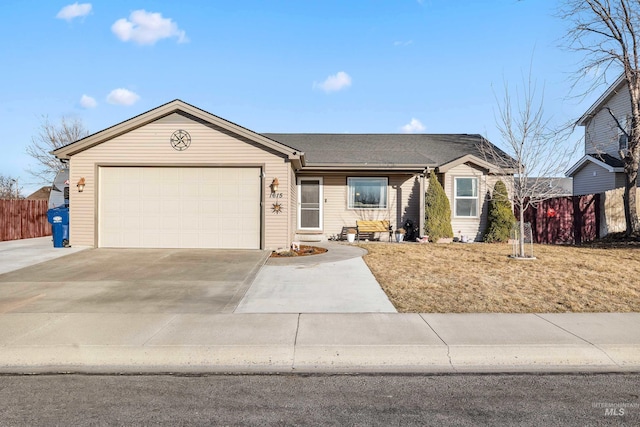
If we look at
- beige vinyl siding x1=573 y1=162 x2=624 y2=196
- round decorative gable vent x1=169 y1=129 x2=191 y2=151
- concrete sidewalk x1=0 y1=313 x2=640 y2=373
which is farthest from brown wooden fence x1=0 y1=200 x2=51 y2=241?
beige vinyl siding x1=573 y1=162 x2=624 y2=196

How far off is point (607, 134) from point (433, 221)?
1353 cm

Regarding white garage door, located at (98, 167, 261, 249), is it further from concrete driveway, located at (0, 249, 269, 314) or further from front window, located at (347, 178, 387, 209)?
front window, located at (347, 178, 387, 209)

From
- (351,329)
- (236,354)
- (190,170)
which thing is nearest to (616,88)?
(190,170)

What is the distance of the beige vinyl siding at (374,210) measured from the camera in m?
15.8

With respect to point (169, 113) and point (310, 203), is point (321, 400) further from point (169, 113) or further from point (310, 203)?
point (310, 203)

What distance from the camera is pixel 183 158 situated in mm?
12328

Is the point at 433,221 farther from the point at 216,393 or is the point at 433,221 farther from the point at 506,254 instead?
the point at 216,393

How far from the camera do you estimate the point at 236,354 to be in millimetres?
4520

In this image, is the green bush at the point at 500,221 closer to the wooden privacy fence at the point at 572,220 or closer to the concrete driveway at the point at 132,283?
the wooden privacy fence at the point at 572,220

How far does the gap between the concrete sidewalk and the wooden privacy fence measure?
12.1 m

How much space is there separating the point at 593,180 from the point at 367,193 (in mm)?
13841

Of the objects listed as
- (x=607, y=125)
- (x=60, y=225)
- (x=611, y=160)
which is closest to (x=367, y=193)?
(x=60, y=225)

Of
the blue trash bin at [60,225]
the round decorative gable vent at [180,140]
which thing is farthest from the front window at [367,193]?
the blue trash bin at [60,225]

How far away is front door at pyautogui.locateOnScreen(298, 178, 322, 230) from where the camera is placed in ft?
51.6
